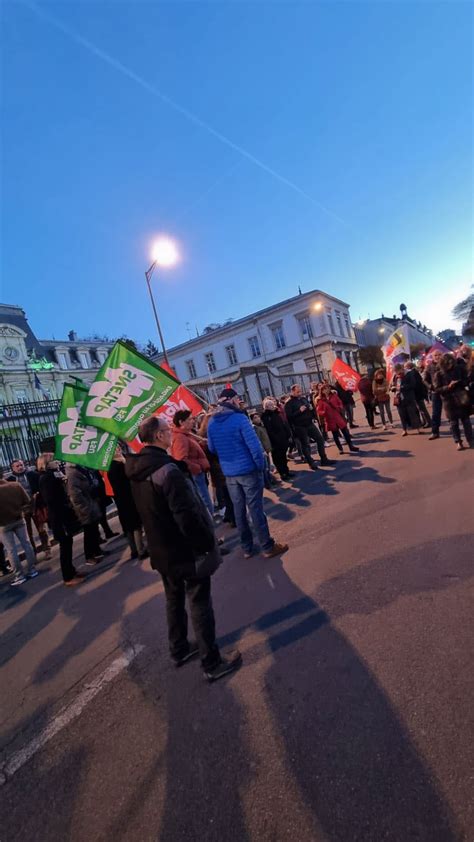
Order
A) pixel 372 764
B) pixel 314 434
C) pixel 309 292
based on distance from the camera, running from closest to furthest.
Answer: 1. pixel 372 764
2. pixel 314 434
3. pixel 309 292

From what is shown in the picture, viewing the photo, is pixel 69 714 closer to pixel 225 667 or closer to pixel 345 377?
pixel 225 667

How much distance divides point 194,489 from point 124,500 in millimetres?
3537

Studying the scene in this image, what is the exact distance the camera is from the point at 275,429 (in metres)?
8.74

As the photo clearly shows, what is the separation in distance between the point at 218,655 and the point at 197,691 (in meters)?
0.27

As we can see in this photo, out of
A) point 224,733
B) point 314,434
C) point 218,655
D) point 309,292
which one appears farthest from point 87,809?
point 309,292

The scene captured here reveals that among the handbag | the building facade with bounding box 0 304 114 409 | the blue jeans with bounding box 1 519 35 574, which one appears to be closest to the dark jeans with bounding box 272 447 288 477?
the handbag

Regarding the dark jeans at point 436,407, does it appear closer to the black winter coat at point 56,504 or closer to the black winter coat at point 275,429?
the black winter coat at point 275,429

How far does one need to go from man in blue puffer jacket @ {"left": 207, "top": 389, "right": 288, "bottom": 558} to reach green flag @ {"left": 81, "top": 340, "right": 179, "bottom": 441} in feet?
3.21

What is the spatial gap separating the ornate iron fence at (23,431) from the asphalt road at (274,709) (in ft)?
26.2

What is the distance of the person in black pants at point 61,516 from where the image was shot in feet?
18.9

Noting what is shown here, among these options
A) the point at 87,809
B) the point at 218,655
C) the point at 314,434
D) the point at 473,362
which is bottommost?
the point at 87,809

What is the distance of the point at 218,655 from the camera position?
9.70ft

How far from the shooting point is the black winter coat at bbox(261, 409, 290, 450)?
8727 millimetres

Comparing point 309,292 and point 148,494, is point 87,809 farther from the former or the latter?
point 309,292
